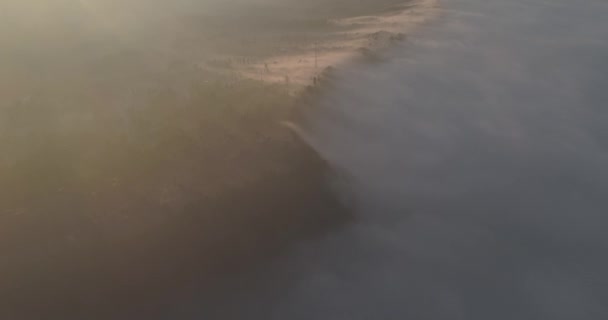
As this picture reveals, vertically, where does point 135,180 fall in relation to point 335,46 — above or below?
below

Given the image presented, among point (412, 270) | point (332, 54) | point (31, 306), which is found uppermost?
point (332, 54)

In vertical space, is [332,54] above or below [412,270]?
above

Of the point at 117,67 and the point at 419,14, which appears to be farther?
the point at 419,14

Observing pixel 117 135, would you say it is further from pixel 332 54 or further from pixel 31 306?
pixel 332 54

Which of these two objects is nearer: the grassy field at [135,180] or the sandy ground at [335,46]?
the grassy field at [135,180]

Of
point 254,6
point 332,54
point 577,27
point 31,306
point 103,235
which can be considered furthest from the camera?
point 254,6

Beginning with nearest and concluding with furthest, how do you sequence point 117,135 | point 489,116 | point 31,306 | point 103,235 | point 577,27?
point 31,306 < point 103,235 < point 117,135 < point 489,116 < point 577,27

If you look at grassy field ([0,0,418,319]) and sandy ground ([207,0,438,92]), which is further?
sandy ground ([207,0,438,92])

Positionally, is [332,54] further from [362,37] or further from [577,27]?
[577,27]

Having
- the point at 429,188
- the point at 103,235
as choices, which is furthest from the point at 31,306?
the point at 429,188

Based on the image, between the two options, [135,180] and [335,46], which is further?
[335,46]
